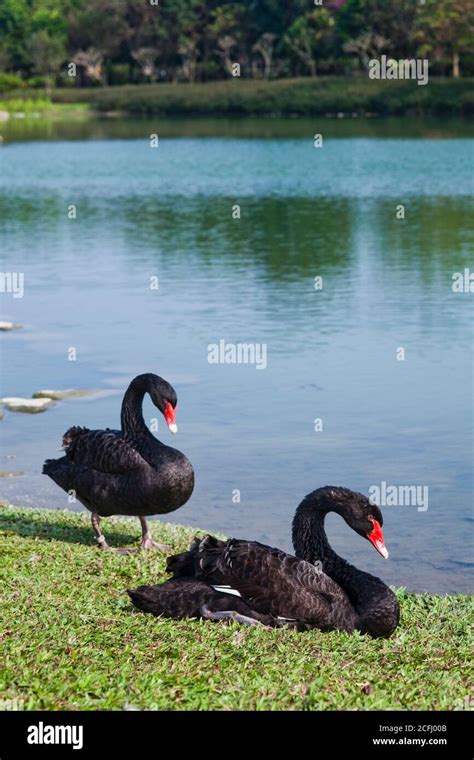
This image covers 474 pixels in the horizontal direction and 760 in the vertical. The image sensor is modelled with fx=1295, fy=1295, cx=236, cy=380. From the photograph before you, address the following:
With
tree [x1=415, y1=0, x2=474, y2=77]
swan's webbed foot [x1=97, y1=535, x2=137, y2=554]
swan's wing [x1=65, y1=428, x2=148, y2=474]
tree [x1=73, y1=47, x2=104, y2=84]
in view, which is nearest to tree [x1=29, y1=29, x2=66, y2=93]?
tree [x1=73, y1=47, x2=104, y2=84]

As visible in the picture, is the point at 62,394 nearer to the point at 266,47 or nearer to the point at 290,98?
the point at 290,98

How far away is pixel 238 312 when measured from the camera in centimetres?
2528

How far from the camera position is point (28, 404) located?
1841cm

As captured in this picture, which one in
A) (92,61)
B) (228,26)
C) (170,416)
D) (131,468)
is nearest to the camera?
(131,468)

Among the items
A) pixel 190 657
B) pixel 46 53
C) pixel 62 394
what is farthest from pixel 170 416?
pixel 46 53

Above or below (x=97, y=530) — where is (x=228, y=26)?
above

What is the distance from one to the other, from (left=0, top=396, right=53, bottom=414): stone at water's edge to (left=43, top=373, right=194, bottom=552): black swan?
641 centimetres

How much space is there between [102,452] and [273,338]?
1148 centimetres

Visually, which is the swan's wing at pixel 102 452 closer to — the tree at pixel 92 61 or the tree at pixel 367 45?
the tree at pixel 367 45

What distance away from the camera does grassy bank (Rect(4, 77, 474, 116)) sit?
346ft

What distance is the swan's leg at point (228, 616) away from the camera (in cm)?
868

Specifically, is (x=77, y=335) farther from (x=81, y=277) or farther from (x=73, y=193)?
(x=73, y=193)

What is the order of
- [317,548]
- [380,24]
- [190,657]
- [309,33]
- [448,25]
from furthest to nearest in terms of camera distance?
[309,33] < [380,24] < [448,25] < [317,548] < [190,657]

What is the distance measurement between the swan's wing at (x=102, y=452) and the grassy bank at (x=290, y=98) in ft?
314
